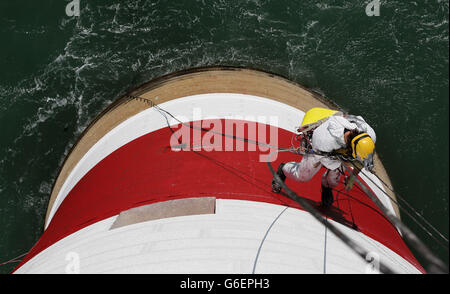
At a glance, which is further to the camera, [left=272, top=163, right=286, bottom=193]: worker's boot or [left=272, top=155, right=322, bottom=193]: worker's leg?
[left=272, top=163, right=286, bottom=193]: worker's boot

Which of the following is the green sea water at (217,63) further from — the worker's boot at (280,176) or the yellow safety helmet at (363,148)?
the yellow safety helmet at (363,148)

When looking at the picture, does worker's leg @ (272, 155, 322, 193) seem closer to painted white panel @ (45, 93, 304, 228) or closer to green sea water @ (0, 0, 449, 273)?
painted white panel @ (45, 93, 304, 228)

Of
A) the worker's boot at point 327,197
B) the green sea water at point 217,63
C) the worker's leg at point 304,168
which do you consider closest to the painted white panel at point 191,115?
the worker's leg at point 304,168

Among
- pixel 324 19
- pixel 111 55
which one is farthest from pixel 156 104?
pixel 324 19

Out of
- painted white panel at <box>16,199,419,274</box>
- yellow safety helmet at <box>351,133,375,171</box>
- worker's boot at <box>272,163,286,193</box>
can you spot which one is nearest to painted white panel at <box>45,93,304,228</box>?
worker's boot at <box>272,163,286,193</box>

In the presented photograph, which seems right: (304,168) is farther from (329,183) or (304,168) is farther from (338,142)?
(338,142)
